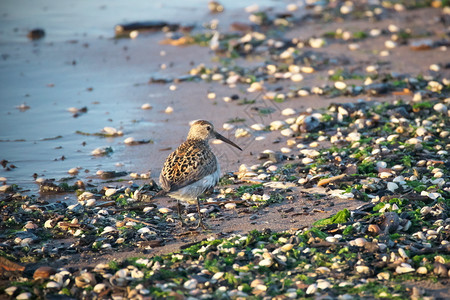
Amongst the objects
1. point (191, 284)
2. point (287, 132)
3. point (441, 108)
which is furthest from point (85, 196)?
point (441, 108)

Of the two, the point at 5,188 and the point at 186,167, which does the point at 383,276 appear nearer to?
the point at 186,167

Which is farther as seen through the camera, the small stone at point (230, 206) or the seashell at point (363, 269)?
the small stone at point (230, 206)

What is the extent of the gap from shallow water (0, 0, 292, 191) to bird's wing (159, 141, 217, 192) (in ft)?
5.23

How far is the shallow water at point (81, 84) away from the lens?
966 centimetres

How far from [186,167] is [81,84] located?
6.30 m

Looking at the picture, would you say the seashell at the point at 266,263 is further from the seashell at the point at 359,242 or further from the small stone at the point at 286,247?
the seashell at the point at 359,242

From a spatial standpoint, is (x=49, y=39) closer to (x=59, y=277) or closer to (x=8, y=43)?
(x=8, y=43)

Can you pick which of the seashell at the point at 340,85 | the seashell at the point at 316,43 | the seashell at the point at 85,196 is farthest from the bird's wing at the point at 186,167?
the seashell at the point at 316,43

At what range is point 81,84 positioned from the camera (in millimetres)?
12820

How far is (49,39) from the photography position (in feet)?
51.8

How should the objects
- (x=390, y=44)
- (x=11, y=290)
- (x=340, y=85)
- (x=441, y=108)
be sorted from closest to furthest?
(x=11, y=290)
(x=441, y=108)
(x=340, y=85)
(x=390, y=44)

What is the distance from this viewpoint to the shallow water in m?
9.66

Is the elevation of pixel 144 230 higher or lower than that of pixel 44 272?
lower

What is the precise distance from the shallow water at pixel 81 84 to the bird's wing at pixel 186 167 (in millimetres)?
1595
